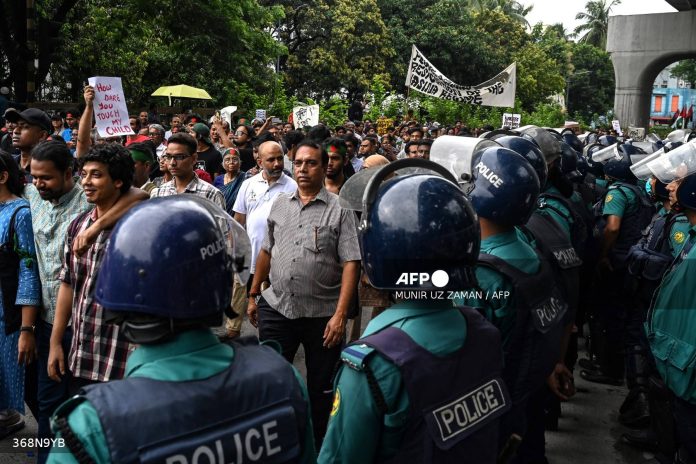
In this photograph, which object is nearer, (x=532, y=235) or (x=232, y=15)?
(x=532, y=235)

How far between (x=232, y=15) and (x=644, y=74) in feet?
59.9

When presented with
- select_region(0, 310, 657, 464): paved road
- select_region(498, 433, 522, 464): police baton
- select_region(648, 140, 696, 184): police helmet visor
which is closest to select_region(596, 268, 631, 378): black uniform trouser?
select_region(0, 310, 657, 464): paved road

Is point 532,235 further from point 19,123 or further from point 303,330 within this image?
point 19,123

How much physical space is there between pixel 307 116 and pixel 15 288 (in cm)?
1001

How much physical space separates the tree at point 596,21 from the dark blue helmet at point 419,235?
76.3 metres

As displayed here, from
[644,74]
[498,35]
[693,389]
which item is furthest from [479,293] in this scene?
[498,35]

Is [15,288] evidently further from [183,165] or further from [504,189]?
[504,189]

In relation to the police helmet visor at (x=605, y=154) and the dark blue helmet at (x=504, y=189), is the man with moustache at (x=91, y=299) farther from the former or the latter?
the police helmet visor at (x=605, y=154)

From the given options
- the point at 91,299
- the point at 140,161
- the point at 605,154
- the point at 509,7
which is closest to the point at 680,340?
the point at 91,299

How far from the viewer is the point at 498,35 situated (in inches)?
1731

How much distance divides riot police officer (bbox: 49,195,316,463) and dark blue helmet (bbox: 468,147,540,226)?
152cm

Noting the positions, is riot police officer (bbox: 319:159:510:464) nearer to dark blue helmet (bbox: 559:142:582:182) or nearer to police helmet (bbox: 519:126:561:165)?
police helmet (bbox: 519:126:561:165)

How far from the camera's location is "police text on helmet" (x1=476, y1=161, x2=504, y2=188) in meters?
3.11

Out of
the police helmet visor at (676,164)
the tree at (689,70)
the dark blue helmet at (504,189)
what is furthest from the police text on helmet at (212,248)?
the tree at (689,70)
